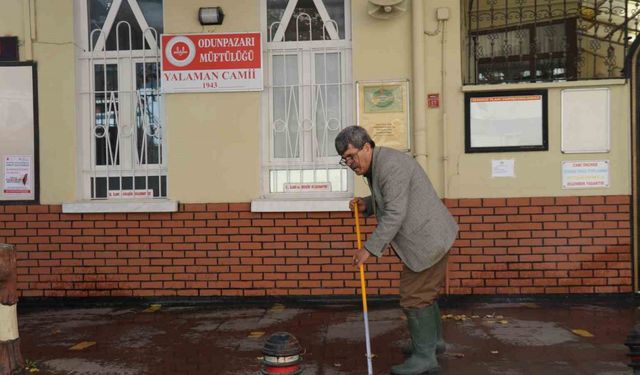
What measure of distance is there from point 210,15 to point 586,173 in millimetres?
4243

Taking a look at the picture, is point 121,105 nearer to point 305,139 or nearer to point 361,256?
point 305,139

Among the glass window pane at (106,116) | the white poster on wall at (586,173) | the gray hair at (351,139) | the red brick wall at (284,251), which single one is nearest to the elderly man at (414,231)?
the gray hair at (351,139)

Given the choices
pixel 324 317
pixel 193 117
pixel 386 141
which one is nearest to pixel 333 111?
pixel 386 141

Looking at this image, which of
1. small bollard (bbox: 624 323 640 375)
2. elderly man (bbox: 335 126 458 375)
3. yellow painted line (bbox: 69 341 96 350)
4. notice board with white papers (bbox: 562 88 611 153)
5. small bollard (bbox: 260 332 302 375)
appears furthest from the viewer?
notice board with white papers (bbox: 562 88 611 153)

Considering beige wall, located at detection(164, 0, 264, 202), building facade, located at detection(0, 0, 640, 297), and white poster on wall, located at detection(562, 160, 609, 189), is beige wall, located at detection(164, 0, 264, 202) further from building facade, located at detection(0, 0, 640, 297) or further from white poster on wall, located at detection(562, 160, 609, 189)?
white poster on wall, located at detection(562, 160, 609, 189)

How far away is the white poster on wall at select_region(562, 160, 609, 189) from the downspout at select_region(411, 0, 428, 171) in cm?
147

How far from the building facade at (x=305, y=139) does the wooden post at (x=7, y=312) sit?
7.67 feet

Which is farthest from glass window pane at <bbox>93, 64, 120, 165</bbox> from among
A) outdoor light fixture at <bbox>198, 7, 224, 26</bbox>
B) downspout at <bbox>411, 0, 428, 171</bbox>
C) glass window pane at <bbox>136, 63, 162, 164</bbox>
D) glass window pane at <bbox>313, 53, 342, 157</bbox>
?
downspout at <bbox>411, 0, 428, 171</bbox>

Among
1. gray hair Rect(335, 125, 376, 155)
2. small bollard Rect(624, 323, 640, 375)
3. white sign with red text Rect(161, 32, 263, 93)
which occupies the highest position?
white sign with red text Rect(161, 32, 263, 93)

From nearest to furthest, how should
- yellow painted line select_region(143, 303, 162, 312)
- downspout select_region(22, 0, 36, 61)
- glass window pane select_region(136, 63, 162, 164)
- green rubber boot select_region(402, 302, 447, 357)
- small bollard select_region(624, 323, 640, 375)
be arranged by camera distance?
small bollard select_region(624, 323, 640, 375)
green rubber boot select_region(402, 302, 447, 357)
yellow painted line select_region(143, 303, 162, 312)
downspout select_region(22, 0, 36, 61)
glass window pane select_region(136, 63, 162, 164)

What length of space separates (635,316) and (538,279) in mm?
964

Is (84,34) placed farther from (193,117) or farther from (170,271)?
(170,271)

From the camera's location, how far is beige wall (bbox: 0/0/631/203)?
6.84 m

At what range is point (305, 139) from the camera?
7.24 metres
